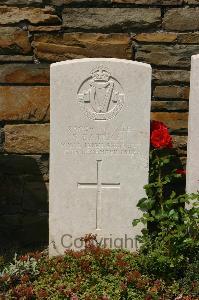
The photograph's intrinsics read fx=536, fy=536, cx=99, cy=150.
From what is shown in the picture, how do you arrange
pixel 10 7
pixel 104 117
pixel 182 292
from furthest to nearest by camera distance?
1. pixel 10 7
2. pixel 104 117
3. pixel 182 292

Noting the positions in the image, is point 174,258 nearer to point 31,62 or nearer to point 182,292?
point 182,292

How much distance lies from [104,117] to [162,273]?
1.10m

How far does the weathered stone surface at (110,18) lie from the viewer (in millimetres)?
4098

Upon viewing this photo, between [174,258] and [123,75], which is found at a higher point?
[123,75]

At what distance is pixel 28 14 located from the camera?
4098mm

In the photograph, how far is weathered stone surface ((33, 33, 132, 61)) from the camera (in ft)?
13.6

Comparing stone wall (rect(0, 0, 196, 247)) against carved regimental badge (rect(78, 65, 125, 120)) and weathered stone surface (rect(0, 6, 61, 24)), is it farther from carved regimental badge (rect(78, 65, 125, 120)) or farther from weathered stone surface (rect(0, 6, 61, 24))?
carved regimental badge (rect(78, 65, 125, 120))

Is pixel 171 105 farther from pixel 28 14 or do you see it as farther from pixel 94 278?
pixel 94 278

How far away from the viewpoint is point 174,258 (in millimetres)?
3459

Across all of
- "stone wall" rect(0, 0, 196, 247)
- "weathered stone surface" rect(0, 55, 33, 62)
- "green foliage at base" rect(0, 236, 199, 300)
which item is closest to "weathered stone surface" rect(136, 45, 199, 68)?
"stone wall" rect(0, 0, 196, 247)

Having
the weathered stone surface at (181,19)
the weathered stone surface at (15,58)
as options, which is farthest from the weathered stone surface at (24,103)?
the weathered stone surface at (181,19)

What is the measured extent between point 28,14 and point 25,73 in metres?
0.45


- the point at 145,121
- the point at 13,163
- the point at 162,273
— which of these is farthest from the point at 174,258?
the point at 13,163

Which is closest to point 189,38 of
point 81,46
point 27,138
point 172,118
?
point 172,118
